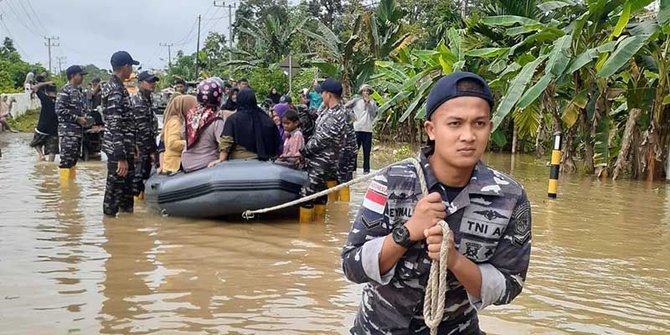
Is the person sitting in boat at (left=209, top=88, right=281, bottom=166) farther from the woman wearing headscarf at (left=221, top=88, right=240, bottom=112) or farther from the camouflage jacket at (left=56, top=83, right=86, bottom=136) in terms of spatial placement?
the camouflage jacket at (left=56, top=83, right=86, bottom=136)

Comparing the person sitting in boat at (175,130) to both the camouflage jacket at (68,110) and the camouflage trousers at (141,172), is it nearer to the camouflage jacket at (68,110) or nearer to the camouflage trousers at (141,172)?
the camouflage trousers at (141,172)

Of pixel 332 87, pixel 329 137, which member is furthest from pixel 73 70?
pixel 329 137

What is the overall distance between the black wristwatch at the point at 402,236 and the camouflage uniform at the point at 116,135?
5.96 m

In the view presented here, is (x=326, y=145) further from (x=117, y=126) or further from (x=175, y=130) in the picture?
(x=117, y=126)

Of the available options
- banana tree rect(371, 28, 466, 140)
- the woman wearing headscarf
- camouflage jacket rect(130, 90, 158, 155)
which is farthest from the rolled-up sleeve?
banana tree rect(371, 28, 466, 140)

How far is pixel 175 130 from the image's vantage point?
26.9 feet

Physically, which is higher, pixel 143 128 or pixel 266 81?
pixel 266 81

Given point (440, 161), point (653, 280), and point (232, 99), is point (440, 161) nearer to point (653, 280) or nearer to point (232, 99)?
point (653, 280)

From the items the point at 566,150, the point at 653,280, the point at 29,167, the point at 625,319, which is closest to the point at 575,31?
the point at 566,150

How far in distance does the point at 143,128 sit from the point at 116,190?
98cm

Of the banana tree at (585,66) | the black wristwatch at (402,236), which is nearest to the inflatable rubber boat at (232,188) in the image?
the banana tree at (585,66)

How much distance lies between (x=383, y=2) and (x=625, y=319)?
1631 cm

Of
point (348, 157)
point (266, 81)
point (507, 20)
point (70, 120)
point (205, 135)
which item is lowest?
point (348, 157)

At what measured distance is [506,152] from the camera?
20.1m
